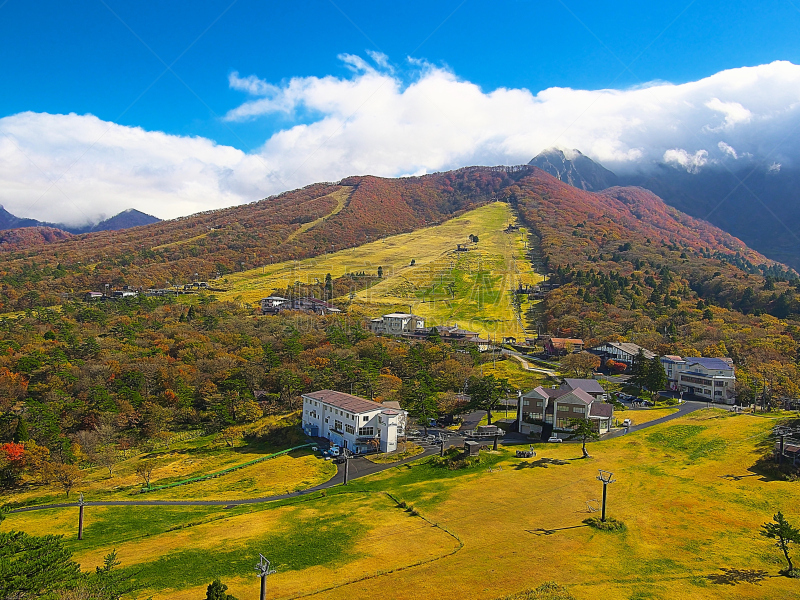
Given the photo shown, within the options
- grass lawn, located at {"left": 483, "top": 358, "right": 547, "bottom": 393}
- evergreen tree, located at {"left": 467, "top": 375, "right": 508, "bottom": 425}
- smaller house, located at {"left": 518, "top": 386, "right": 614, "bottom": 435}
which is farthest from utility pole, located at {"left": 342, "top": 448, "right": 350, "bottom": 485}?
grass lawn, located at {"left": 483, "top": 358, "right": 547, "bottom": 393}

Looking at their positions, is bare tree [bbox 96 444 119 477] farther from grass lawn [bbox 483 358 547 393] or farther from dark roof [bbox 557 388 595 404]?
grass lawn [bbox 483 358 547 393]

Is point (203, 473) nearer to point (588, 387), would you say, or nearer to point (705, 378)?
point (588, 387)

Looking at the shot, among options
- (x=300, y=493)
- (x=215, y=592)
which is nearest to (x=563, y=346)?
(x=300, y=493)

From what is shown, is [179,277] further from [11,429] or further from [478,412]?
[478,412]

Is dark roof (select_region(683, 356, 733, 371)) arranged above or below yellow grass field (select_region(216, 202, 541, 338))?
below

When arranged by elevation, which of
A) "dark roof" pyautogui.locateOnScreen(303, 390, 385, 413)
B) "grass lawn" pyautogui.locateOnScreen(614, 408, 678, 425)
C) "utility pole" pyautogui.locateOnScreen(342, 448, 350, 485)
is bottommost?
"utility pole" pyautogui.locateOnScreen(342, 448, 350, 485)

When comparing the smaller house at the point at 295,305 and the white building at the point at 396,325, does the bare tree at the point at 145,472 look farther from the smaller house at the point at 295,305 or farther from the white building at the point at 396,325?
the smaller house at the point at 295,305

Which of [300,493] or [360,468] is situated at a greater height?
[360,468]
